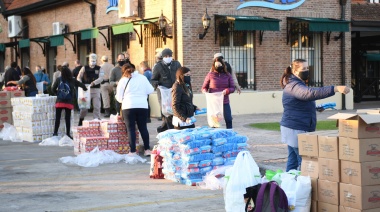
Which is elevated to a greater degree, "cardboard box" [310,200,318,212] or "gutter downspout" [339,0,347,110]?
"gutter downspout" [339,0,347,110]

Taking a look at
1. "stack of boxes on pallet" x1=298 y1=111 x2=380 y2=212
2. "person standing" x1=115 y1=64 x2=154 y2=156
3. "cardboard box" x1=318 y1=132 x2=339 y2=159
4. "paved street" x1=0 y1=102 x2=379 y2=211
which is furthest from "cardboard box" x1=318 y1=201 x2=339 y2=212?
"person standing" x1=115 y1=64 x2=154 y2=156

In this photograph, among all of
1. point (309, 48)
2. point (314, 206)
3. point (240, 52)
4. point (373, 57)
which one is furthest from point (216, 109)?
point (373, 57)

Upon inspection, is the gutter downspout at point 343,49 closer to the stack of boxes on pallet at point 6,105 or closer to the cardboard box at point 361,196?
the stack of boxes on pallet at point 6,105

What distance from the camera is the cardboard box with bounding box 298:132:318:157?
7594mm

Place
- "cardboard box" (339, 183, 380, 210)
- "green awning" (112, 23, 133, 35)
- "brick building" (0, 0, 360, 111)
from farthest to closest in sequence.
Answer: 1. "green awning" (112, 23, 133, 35)
2. "brick building" (0, 0, 360, 111)
3. "cardboard box" (339, 183, 380, 210)

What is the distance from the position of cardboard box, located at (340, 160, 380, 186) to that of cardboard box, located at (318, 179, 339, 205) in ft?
0.51

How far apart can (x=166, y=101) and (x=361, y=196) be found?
24.0 ft

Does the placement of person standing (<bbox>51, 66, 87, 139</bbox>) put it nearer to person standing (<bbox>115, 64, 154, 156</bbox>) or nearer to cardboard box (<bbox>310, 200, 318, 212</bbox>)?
person standing (<bbox>115, 64, 154, 156</bbox>)

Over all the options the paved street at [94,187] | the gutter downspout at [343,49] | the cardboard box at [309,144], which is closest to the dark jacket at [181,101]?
the paved street at [94,187]

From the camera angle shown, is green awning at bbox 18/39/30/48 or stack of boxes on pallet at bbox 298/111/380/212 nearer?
stack of boxes on pallet at bbox 298/111/380/212

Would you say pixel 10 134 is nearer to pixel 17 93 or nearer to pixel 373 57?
pixel 17 93

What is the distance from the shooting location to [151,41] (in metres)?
23.1

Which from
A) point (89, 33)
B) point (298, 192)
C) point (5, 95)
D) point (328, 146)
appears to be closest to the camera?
point (298, 192)

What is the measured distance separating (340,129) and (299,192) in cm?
78
